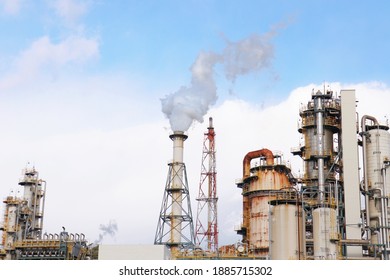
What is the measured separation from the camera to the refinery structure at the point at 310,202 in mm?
51125

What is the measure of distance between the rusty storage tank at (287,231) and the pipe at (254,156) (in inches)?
537

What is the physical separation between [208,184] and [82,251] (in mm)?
18612

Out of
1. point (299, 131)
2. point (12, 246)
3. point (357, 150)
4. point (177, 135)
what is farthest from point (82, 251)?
point (357, 150)

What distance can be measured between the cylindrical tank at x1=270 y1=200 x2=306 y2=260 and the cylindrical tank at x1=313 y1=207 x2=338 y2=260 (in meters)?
1.73

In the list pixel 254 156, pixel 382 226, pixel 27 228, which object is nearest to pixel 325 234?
pixel 382 226

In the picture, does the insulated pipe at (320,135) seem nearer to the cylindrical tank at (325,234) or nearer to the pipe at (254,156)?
the pipe at (254,156)

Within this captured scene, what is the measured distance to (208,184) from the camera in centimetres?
7994

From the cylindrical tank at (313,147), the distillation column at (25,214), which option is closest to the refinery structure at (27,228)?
the distillation column at (25,214)

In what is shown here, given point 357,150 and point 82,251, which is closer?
point 357,150

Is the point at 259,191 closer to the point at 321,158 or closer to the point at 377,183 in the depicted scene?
the point at 321,158

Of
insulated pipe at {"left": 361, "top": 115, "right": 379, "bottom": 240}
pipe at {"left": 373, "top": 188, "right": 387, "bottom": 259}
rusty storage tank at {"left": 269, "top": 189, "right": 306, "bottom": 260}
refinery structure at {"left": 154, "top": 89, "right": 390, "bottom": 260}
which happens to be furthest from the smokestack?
pipe at {"left": 373, "top": 188, "right": 387, "bottom": 259}

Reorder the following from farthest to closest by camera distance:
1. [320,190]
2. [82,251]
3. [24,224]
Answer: [24,224] → [82,251] → [320,190]

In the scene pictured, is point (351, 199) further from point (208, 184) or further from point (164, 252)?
point (208, 184)

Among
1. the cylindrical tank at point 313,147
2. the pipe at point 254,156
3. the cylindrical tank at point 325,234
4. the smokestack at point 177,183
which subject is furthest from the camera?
the pipe at point 254,156
